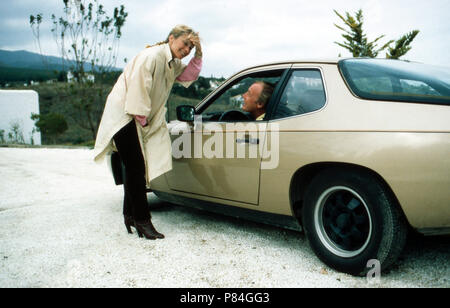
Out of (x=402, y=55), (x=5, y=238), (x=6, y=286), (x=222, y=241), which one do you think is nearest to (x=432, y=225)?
(x=222, y=241)

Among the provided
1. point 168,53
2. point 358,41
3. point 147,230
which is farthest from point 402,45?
point 147,230

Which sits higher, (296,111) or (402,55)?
(402,55)

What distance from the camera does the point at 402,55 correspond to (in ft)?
25.5

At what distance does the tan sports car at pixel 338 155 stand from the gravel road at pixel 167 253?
287 mm

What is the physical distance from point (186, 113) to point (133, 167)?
709 millimetres

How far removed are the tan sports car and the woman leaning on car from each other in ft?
0.94

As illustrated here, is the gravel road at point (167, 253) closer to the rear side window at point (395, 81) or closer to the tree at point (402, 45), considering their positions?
the rear side window at point (395, 81)

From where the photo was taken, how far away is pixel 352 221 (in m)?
2.62

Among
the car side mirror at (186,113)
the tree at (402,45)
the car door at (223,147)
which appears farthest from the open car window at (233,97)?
the tree at (402,45)

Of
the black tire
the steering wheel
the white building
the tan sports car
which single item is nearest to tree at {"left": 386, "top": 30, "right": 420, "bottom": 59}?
the tan sports car

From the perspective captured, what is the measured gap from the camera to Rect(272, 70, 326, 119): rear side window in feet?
9.24

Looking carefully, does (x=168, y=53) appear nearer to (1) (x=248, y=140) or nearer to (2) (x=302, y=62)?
(1) (x=248, y=140)

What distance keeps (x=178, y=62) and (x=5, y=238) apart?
2369mm

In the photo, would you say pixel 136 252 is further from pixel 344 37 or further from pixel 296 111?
pixel 344 37
